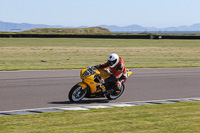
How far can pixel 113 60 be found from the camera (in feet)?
35.3

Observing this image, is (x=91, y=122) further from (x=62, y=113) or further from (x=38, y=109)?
(x=38, y=109)

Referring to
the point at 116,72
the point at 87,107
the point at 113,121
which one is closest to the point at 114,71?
the point at 116,72

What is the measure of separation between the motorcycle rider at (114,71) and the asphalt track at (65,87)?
0.47 m

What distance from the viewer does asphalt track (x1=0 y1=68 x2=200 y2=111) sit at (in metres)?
10.5

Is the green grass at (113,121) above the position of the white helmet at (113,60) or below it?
below

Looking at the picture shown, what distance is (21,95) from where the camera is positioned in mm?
11219

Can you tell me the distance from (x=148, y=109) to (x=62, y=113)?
2084 millimetres

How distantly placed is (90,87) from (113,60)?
3.28ft

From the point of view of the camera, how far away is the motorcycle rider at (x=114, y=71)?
10812mm

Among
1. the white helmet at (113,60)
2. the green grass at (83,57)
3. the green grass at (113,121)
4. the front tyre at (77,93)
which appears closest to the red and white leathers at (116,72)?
the white helmet at (113,60)

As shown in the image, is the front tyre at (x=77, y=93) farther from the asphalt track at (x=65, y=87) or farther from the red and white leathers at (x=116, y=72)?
the red and white leathers at (x=116, y=72)

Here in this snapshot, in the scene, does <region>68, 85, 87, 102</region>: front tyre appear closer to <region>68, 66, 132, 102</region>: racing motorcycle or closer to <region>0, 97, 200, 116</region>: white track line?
<region>68, 66, 132, 102</region>: racing motorcycle

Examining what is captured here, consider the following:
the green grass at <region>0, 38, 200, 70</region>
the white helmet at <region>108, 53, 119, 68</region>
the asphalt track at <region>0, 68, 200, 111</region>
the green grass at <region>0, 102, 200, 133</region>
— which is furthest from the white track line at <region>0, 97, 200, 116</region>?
the green grass at <region>0, 38, 200, 70</region>

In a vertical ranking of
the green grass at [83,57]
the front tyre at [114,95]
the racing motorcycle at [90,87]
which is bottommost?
the green grass at [83,57]
